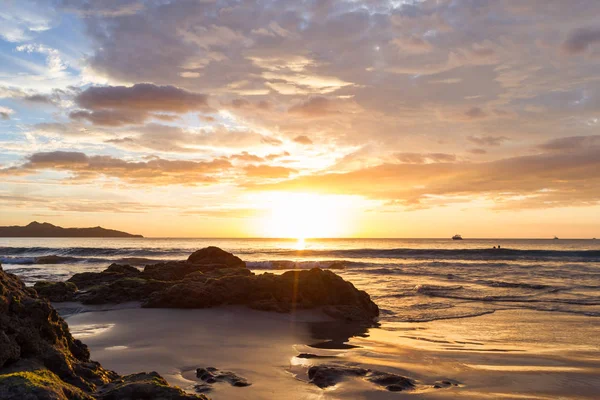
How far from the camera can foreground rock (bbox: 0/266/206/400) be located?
12.4 feet

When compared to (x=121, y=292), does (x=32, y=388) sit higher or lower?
higher

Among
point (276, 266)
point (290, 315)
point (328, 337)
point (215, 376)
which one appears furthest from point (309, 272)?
point (276, 266)

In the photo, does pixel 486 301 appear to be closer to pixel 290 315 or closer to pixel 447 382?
pixel 290 315

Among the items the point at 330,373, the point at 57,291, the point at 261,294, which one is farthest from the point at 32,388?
the point at 57,291

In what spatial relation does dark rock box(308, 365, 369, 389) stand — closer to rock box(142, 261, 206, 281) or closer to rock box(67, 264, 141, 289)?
rock box(67, 264, 141, 289)

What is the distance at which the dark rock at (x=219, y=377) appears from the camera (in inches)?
229

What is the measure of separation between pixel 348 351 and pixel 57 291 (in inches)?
411

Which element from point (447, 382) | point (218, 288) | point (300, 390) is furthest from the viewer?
point (218, 288)

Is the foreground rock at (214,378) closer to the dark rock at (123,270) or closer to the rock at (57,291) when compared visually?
the rock at (57,291)

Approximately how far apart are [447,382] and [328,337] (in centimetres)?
379

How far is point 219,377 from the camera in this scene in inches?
235

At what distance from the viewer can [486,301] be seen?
17.3 m

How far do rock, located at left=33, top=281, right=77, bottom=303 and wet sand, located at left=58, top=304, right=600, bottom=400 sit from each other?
155 cm

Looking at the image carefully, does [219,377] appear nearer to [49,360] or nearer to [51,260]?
[49,360]
